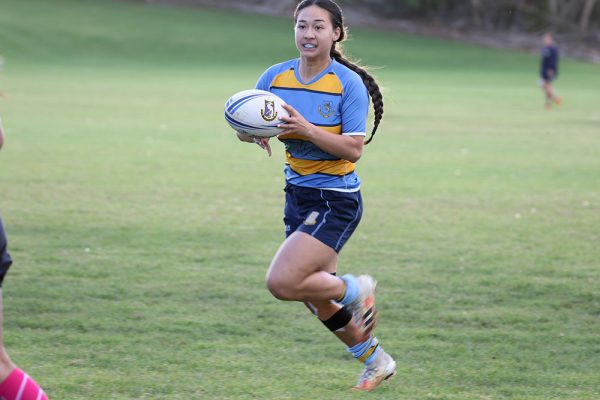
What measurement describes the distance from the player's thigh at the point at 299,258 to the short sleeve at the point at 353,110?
25.2 inches

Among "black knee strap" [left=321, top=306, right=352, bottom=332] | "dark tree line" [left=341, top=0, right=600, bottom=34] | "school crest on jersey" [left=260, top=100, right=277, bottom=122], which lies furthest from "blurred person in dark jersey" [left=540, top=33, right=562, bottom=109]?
"dark tree line" [left=341, top=0, right=600, bottom=34]

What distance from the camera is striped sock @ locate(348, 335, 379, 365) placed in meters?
5.45

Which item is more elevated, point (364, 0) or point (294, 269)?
point (294, 269)

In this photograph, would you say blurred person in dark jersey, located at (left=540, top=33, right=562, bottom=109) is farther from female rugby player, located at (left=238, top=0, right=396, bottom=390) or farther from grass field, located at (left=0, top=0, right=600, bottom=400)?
female rugby player, located at (left=238, top=0, right=396, bottom=390)

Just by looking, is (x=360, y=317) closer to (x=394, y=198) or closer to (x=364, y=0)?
(x=394, y=198)

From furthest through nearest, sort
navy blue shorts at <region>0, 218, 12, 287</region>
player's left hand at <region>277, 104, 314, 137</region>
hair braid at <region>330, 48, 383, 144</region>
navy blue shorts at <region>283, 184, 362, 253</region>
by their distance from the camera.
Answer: hair braid at <region>330, 48, 383, 144</region> < navy blue shorts at <region>283, 184, 362, 253</region> < player's left hand at <region>277, 104, 314, 137</region> < navy blue shorts at <region>0, 218, 12, 287</region>

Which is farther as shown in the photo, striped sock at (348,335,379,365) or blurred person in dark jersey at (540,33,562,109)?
blurred person in dark jersey at (540,33,562,109)

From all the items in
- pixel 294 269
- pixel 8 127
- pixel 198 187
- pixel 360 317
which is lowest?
pixel 8 127

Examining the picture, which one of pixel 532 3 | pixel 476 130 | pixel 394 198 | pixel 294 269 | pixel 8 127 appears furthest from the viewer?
pixel 532 3

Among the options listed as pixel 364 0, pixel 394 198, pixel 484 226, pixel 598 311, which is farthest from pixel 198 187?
pixel 364 0

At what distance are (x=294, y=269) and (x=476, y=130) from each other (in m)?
16.1

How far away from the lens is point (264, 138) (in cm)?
550

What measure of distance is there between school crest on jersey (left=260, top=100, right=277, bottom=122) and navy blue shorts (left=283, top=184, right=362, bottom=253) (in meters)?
0.51

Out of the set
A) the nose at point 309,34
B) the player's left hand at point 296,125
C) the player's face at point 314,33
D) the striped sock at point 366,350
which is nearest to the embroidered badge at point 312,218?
the player's left hand at point 296,125
